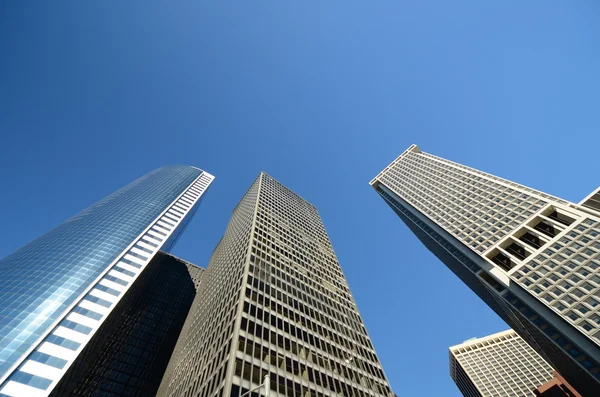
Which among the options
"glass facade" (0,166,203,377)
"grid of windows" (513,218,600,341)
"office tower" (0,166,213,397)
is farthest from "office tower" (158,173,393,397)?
"grid of windows" (513,218,600,341)

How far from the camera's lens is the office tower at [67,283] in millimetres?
57562

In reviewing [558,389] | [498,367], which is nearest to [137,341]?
[558,389]

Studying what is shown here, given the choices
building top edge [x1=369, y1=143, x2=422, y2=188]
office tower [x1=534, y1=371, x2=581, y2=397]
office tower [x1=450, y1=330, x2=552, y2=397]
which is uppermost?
building top edge [x1=369, y1=143, x2=422, y2=188]

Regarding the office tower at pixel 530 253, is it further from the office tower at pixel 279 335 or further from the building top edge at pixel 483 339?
the building top edge at pixel 483 339

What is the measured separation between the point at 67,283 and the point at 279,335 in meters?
61.8

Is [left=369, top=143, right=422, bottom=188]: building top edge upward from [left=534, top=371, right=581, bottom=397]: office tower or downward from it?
upward

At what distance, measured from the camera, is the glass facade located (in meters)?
63.2

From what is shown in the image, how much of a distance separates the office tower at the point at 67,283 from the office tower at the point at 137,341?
17.9ft

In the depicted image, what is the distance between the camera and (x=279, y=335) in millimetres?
49062

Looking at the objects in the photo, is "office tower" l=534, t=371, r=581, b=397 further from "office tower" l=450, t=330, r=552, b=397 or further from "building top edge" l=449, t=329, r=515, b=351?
"building top edge" l=449, t=329, r=515, b=351

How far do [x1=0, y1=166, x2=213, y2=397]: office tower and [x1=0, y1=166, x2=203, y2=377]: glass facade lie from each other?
0.57ft

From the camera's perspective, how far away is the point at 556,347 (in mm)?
64125

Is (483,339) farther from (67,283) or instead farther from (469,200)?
(67,283)

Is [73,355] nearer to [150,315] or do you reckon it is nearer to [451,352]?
[150,315]
